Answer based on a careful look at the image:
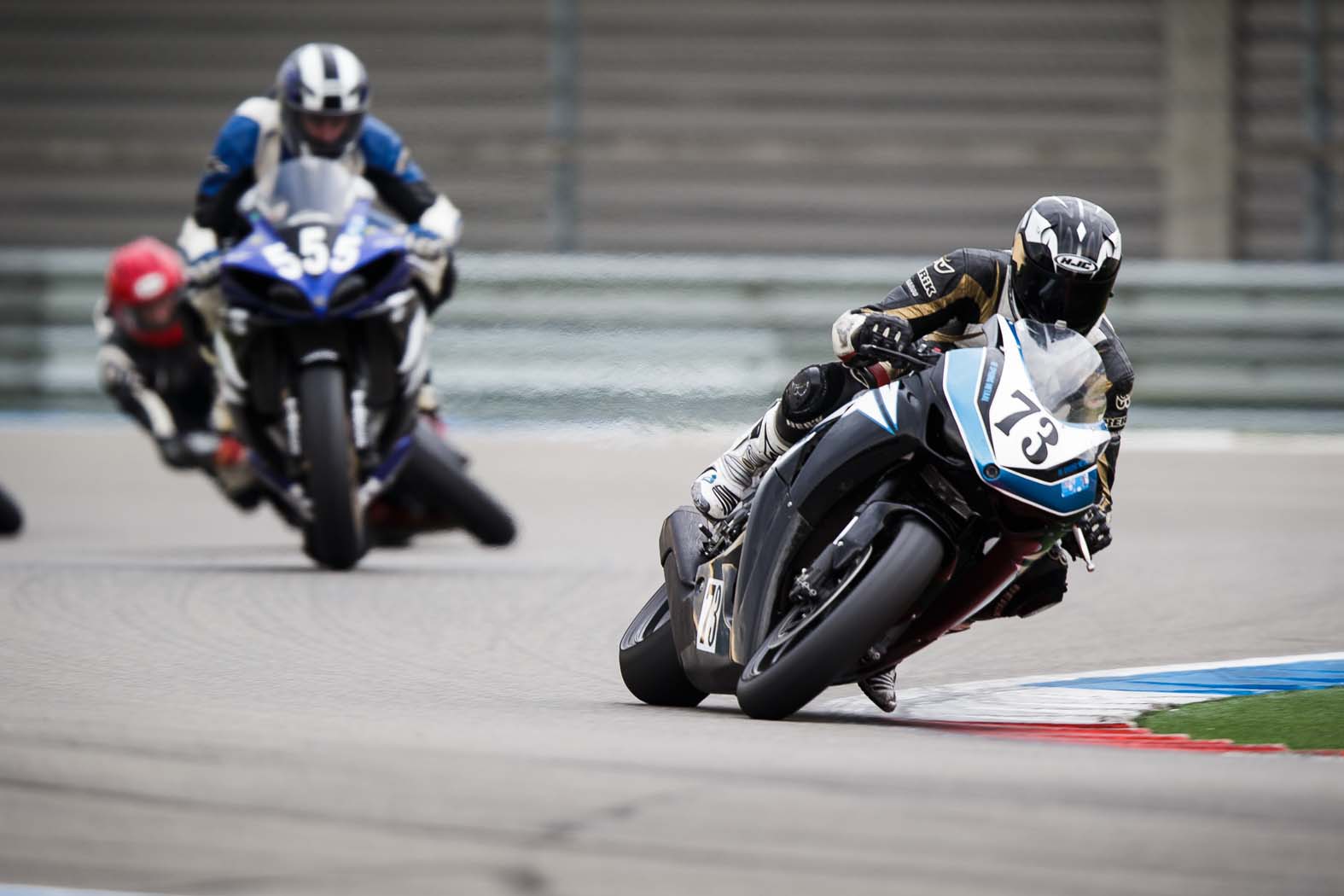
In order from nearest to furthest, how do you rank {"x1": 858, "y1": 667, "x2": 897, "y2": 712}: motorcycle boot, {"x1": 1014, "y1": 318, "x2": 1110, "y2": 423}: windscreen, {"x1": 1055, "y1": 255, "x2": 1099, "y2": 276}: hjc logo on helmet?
1. {"x1": 1014, "y1": 318, "x2": 1110, "y2": 423}: windscreen
2. {"x1": 1055, "y1": 255, "x2": 1099, "y2": 276}: hjc logo on helmet
3. {"x1": 858, "y1": 667, "x2": 897, "y2": 712}: motorcycle boot

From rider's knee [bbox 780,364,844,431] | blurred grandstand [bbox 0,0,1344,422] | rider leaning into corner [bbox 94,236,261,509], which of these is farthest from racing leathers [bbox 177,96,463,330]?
blurred grandstand [bbox 0,0,1344,422]

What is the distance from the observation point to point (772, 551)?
5793mm

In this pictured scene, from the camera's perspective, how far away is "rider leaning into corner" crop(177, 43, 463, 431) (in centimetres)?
938

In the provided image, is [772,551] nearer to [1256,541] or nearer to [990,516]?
[990,516]

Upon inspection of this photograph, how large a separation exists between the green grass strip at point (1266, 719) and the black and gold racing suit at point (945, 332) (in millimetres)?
458

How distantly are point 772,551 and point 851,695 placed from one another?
977 millimetres

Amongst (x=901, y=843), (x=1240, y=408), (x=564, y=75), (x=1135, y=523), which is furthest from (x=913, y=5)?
(x=901, y=843)

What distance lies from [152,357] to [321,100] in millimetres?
2872

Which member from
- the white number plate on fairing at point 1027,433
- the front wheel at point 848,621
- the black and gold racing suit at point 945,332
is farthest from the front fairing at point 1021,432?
the black and gold racing suit at point 945,332

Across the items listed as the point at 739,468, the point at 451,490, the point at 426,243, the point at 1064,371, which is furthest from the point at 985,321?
the point at 451,490

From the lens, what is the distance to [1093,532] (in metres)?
5.71

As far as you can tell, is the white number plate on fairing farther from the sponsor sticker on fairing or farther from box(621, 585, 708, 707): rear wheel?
box(621, 585, 708, 707): rear wheel

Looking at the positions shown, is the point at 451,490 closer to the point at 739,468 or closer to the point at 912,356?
the point at 739,468

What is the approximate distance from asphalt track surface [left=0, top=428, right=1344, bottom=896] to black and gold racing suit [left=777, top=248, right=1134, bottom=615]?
691 mm
